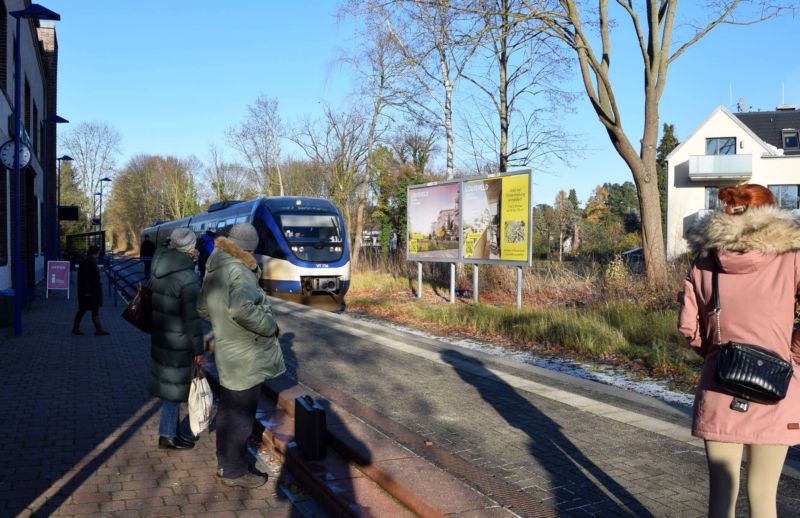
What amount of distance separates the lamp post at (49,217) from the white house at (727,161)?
33.0 meters

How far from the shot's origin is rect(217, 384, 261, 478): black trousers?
472cm

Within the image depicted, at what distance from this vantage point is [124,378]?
831 cm

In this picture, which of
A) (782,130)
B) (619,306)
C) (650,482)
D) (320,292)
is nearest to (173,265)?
(650,482)

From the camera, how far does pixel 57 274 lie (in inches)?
751

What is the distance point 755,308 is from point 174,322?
156 inches

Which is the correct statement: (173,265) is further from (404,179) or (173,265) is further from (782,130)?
(782,130)

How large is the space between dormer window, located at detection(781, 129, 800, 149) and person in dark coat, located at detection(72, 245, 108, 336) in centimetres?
4721

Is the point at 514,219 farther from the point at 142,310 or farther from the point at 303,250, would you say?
the point at 142,310

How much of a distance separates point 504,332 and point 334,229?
9450 millimetres

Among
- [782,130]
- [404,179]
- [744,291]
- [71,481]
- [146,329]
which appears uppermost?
[782,130]

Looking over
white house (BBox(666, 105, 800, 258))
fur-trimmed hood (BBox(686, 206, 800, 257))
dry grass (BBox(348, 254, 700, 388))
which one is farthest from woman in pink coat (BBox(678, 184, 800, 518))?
white house (BBox(666, 105, 800, 258))

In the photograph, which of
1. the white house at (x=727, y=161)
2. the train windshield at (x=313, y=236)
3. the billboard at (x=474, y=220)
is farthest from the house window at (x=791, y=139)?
the train windshield at (x=313, y=236)

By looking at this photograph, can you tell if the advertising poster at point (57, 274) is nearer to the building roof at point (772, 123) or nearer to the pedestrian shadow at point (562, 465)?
the pedestrian shadow at point (562, 465)

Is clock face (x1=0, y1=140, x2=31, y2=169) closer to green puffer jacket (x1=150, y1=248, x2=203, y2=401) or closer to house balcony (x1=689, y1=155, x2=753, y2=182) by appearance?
green puffer jacket (x1=150, y1=248, x2=203, y2=401)
